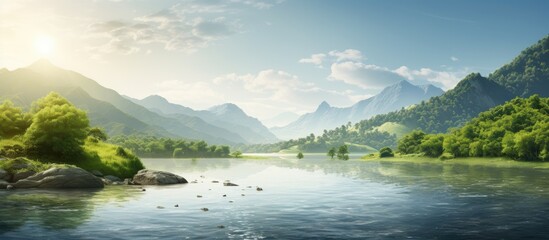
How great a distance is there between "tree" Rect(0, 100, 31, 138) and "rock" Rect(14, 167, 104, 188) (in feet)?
116

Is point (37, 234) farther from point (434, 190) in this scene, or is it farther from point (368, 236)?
point (434, 190)

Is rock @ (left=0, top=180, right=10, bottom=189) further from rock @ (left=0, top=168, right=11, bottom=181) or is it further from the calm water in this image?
the calm water

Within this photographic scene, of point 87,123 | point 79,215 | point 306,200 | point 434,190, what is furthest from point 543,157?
point 79,215

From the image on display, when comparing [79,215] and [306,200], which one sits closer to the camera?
[79,215]

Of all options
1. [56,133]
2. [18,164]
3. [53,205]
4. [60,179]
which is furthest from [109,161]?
[53,205]

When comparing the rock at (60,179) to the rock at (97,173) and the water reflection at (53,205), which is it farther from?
the rock at (97,173)

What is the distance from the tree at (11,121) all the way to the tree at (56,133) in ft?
42.6

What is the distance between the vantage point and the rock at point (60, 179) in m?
79.6

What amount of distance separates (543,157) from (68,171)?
6189 inches

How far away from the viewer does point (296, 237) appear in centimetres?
3853

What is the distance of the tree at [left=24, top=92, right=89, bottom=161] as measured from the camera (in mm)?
99688

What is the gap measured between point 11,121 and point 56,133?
64.5 feet

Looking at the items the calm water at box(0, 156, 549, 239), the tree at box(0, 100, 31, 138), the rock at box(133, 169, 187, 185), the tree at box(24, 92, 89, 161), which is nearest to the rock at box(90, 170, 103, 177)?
the rock at box(133, 169, 187, 185)

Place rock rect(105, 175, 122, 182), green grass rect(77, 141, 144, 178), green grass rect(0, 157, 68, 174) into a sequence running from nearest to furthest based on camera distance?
green grass rect(0, 157, 68, 174), rock rect(105, 175, 122, 182), green grass rect(77, 141, 144, 178)
